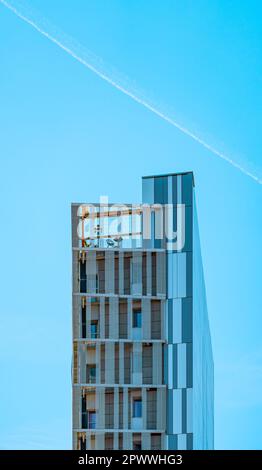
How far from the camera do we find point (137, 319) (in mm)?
21375

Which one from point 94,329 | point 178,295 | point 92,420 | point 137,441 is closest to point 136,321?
point 94,329

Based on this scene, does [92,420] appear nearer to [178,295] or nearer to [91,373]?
[91,373]

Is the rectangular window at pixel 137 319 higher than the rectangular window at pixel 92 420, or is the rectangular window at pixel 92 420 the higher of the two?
the rectangular window at pixel 137 319

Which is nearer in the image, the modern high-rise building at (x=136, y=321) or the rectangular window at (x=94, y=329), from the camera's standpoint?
the modern high-rise building at (x=136, y=321)

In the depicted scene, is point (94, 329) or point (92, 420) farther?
point (94, 329)

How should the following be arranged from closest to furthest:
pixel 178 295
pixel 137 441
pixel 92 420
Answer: pixel 137 441 → pixel 92 420 → pixel 178 295

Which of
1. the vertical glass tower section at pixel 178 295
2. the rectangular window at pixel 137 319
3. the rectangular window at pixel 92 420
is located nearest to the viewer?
the rectangular window at pixel 92 420

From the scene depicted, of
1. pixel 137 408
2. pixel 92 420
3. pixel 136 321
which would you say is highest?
pixel 136 321

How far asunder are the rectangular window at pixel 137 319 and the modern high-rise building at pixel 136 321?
22 mm

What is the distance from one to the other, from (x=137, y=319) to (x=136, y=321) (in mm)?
77

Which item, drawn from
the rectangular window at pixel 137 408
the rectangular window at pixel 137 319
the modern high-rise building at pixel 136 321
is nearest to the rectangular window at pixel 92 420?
the modern high-rise building at pixel 136 321

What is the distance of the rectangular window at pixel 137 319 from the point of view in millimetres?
21266

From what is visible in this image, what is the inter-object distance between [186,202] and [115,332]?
339 cm

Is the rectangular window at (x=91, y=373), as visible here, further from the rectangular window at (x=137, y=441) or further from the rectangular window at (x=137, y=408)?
the rectangular window at (x=137, y=441)
